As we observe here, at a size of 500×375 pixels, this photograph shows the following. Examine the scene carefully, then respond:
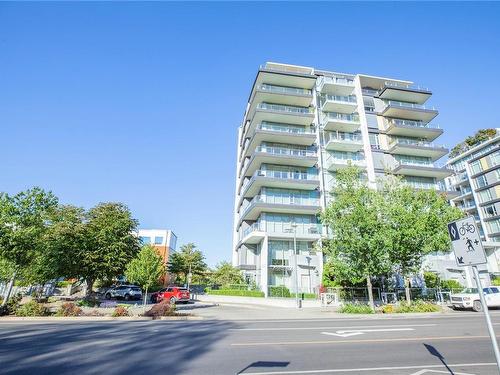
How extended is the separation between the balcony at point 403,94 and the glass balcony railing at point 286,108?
492 inches

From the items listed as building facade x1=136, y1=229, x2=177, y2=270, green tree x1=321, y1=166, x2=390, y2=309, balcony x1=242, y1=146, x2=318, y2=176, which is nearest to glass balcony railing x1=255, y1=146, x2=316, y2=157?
balcony x1=242, y1=146, x2=318, y2=176

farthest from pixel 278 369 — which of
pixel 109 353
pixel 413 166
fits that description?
pixel 413 166

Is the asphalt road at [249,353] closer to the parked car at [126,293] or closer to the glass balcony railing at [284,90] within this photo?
the parked car at [126,293]

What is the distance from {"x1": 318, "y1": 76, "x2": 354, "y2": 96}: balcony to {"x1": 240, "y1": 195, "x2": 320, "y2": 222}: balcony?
17944mm

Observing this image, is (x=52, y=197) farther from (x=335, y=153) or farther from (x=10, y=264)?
(x=335, y=153)

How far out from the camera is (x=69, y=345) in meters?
8.51

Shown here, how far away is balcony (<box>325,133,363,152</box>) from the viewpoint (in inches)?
1540

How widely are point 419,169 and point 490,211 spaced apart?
26986 mm

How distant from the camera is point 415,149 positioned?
134 feet

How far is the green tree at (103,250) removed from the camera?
2461 centimetres

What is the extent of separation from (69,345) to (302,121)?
3689 cm

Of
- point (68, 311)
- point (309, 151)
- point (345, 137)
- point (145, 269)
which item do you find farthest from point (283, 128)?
point (68, 311)

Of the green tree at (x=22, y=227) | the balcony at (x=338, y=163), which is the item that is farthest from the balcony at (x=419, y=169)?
the green tree at (x=22, y=227)

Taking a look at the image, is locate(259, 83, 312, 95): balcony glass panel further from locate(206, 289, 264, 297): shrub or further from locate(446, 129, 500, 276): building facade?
locate(446, 129, 500, 276): building facade
